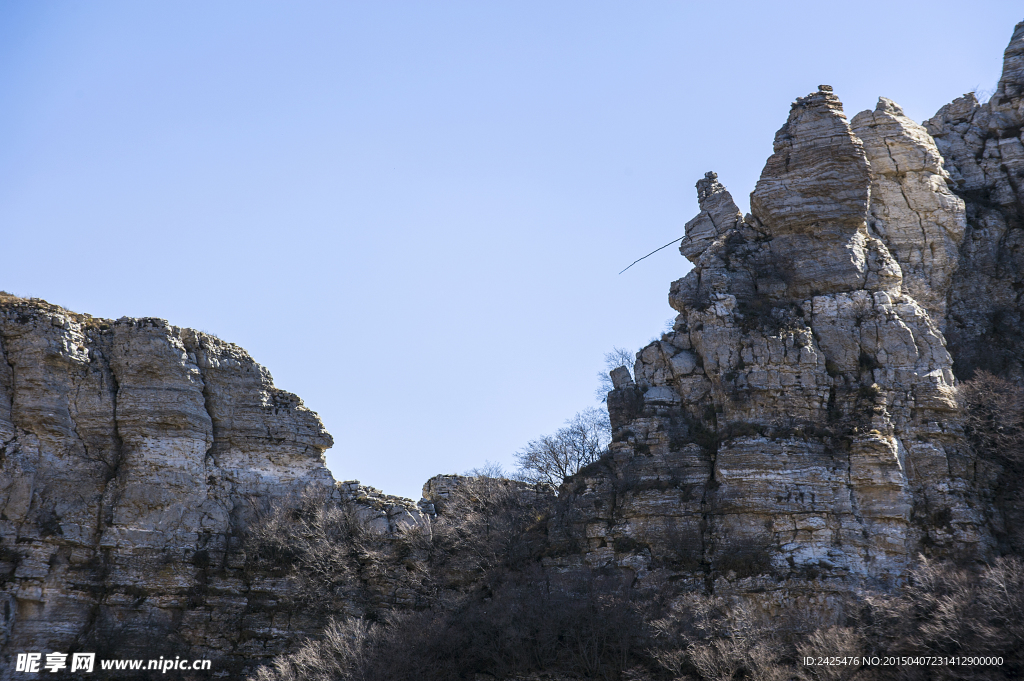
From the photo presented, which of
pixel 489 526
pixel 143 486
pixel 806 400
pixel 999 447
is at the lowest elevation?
pixel 489 526

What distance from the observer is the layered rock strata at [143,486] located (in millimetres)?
39875

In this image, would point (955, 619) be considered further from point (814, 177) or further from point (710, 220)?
point (710, 220)

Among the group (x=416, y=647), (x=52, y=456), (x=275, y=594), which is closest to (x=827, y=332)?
(x=416, y=647)

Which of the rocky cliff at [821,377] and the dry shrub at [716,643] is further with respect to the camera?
the rocky cliff at [821,377]

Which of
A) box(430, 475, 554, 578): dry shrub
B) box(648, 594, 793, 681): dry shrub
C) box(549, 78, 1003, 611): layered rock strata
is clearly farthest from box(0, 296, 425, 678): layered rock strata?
box(648, 594, 793, 681): dry shrub

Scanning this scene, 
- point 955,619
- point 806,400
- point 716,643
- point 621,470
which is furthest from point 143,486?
point 955,619

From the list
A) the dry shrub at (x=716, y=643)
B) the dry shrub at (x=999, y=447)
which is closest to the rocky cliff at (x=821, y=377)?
the dry shrub at (x=999, y=447)

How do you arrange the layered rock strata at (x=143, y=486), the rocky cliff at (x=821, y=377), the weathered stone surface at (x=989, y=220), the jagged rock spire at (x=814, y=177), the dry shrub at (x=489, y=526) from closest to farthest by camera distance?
Answer: 1. the layered rock strata at (x=143, y=486)
2. the rocky cliff at (x=821, y=377)
3. the dry shrub at (x=489, y=526)
4. the jagged rock spire at (x=814, y=177)
5. the weathered stone surface at (x=989, y=220)

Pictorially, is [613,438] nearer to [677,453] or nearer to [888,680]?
[677,453]

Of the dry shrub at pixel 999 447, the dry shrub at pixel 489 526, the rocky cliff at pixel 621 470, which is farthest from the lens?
the dry shrub at pixel 489 526

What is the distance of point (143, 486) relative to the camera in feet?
140

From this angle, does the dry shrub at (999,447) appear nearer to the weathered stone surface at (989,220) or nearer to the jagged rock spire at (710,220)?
the weathered stone surface at (989,220)

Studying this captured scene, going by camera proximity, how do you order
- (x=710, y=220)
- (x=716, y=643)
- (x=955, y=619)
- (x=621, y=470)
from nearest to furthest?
(x=955, y=619), (x=716, y=643), (x=621, y=470), (x=710, y=220)

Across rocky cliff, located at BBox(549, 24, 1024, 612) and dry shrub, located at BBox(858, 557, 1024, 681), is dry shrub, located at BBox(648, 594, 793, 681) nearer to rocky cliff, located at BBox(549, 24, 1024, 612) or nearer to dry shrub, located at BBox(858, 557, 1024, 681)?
rocky cliff, located at BBox(549, 24, 1024, 612)
